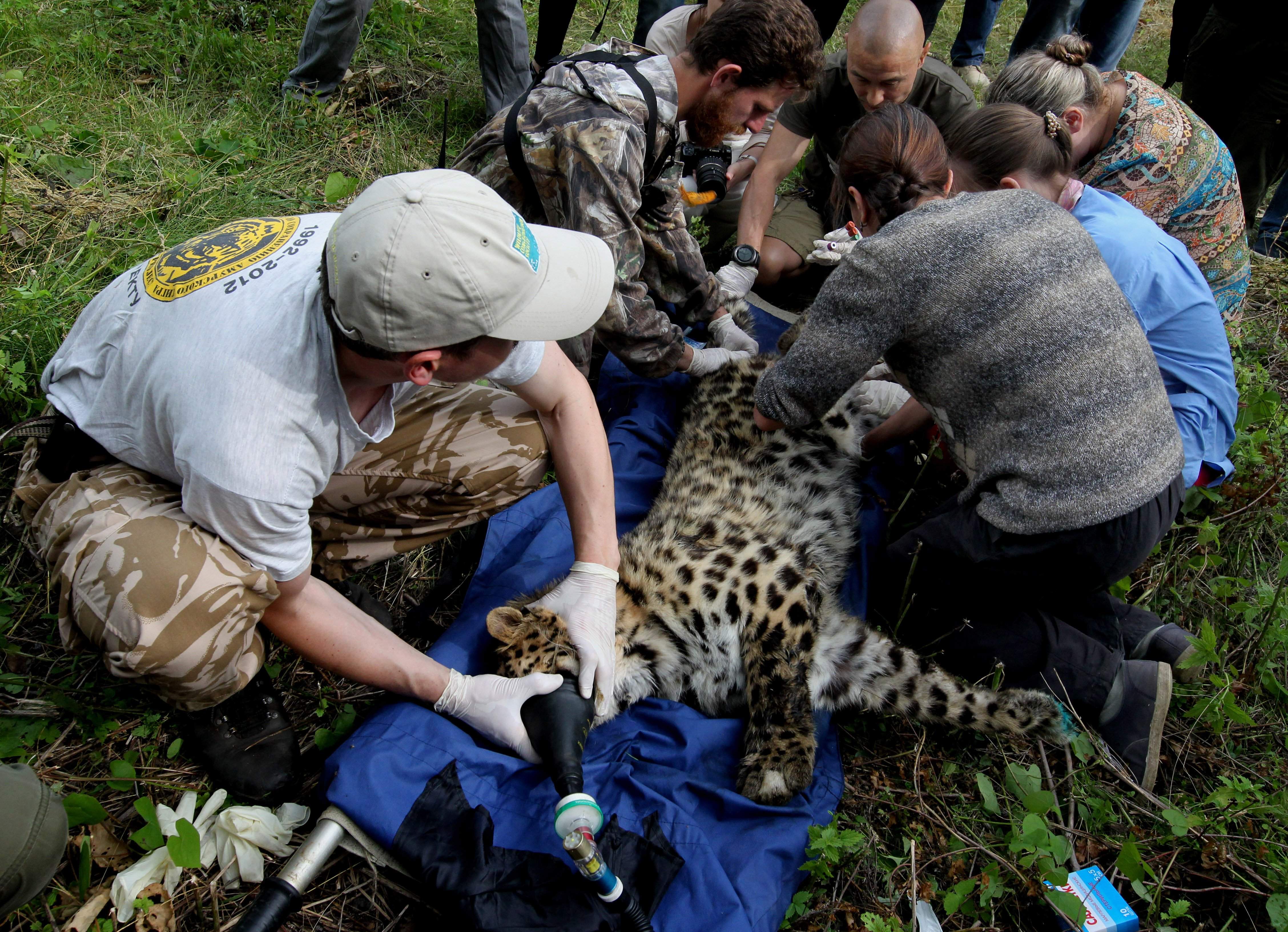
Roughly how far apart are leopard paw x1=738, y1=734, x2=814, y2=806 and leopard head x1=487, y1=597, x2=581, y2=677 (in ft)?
2.23

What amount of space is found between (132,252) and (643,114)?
2587 mm

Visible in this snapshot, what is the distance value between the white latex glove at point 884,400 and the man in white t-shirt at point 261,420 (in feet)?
6.51

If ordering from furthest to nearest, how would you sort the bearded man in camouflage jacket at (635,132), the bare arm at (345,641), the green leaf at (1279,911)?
the bearded man in camouflage jacket at (635,132) → the bare arm at (345,641) → the green leaf at (1279,911)

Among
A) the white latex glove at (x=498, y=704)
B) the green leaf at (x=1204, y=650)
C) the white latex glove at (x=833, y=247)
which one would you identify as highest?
the white latex glove at (x=833, y=247)

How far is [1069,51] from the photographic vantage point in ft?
12.8

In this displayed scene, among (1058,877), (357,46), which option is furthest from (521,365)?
(357,46)

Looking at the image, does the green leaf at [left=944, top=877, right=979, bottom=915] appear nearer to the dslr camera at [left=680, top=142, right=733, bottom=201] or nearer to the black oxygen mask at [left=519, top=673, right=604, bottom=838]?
the black oxygen mask at [left=519, top=673, right=604, bottom=838]

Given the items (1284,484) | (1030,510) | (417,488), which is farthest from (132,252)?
(1284,484)

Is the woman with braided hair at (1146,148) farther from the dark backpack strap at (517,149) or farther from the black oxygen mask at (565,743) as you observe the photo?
the black oxygen mask at (565,743)

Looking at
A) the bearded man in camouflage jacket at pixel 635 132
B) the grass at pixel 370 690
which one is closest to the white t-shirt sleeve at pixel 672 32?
the bearded man in camouflage jacket at pixel 635 132

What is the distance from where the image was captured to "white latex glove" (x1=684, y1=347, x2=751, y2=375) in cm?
426

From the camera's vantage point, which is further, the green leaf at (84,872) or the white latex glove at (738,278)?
the white latex glove at (738,278)

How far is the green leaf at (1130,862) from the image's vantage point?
88.4 inches

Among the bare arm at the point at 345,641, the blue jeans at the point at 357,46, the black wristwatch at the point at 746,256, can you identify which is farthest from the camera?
the blue jeans at the point at 357,46
